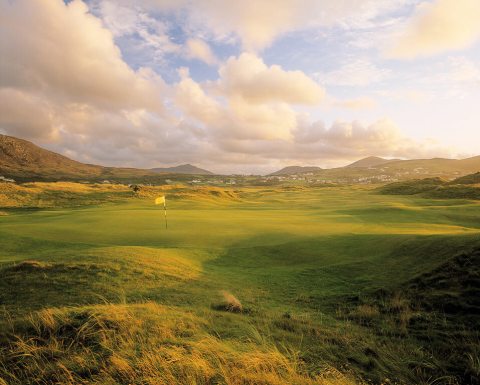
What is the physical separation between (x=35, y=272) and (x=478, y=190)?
278 feet

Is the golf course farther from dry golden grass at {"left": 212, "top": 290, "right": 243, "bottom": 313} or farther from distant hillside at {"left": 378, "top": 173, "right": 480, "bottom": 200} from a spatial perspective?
distant hillside at {"left": 378, "top": 173, "right": 480, "bottom": 200}

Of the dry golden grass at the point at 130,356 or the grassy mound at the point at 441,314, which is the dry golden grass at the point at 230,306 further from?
the grassy mound at the point at 441,314

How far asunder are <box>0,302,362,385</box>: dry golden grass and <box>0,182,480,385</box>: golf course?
0.10 ft

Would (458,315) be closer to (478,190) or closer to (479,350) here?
(479,350)

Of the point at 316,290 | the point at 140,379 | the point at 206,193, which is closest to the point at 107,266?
the point at 316,290

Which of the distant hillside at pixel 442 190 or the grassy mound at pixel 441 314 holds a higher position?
the distant hillside at pixel 442 190

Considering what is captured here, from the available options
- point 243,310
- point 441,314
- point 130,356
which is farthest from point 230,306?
point 441,314

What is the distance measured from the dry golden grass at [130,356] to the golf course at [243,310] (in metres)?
0.03

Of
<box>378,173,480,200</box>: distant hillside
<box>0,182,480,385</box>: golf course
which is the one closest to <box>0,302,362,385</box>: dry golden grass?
<box>0,182,480,385</box>: golf course

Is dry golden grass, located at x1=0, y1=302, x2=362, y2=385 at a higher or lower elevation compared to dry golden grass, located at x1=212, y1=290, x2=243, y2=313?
higher

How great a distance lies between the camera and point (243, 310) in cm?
1063

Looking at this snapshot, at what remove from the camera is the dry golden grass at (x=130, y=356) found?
5137 mm

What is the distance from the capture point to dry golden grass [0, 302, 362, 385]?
16.9 ft

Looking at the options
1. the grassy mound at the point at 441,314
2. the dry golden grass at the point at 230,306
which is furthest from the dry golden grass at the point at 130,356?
the grassy mound at the point at 441,314
